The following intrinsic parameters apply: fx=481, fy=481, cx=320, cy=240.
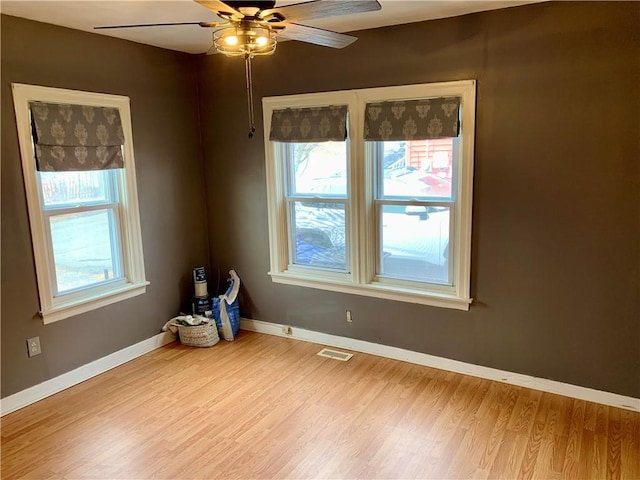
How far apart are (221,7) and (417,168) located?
6.37ft

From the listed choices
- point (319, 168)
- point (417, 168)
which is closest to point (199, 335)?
point (319, 168)

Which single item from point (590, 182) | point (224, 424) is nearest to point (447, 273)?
point (590, 182)

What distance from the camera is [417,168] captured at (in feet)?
11.4

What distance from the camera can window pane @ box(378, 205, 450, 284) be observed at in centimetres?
349

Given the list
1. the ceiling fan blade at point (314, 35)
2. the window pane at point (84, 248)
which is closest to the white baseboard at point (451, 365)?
the window pane at point (84, 248)

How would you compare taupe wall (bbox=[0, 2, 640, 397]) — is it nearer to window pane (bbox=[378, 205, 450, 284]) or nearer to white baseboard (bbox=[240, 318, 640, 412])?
white baseboard (bbox=[240, 318, 640, 412])

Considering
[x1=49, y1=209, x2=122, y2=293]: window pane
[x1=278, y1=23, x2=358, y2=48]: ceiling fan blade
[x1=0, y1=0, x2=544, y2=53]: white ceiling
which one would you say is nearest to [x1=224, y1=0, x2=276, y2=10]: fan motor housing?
[x1=278, y1=23, x2=358, y2=48]: ceiling fan blade

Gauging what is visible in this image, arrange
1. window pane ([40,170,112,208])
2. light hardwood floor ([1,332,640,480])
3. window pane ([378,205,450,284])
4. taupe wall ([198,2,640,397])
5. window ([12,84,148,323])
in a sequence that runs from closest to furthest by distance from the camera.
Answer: light hardwood floor ([1,332,640,480]), taupe wall ([198,2,640,397]), window ([12,84,148,323]), window pane ([40,170,112,208]), window pane ([378,205,450,284])

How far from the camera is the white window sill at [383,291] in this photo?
3.44 meters

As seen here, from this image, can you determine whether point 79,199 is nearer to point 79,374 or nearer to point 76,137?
point 76,137

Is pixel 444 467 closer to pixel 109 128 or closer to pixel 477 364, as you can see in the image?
pixel 477 364

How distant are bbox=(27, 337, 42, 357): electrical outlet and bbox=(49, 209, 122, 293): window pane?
Result: 1.18ft

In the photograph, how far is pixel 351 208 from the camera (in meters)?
3.74

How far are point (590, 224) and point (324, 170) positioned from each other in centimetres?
193
